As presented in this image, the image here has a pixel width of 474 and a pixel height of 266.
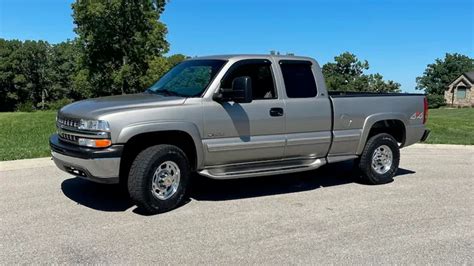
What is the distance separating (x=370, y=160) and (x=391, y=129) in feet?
2.82

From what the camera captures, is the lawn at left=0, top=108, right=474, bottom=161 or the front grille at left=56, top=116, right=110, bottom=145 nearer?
the front grille at left=56, top=116, right=110, bottom=145

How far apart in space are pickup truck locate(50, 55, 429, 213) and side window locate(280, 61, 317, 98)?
0.02 metres

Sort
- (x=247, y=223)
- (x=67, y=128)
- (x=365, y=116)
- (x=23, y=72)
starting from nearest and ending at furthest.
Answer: (x=247, y=223), (x=67, y=128), (x=365, y=116), (x=23, y=72)

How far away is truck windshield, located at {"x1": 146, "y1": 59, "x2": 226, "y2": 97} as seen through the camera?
641 centimetres

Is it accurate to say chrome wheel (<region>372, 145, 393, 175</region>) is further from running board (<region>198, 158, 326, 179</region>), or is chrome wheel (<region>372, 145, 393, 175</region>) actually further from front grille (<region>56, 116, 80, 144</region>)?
front grille (<region>56, 116, 80, 144</region>)

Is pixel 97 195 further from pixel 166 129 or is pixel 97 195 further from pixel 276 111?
pixel 276 111

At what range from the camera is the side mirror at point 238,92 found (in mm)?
6145

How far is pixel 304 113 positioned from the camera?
694 cm

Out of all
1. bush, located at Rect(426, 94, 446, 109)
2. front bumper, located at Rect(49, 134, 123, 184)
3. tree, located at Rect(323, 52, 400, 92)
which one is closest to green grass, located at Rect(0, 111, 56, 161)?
front bumper, located at Rect(49, 134, 123, 184)

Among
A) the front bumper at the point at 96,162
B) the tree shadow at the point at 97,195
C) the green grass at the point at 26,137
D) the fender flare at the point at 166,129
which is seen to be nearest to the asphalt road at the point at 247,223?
the tree shadow at the point at 97,195

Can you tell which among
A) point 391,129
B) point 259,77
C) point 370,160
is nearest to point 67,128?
point 259,77

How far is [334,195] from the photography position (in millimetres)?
7086

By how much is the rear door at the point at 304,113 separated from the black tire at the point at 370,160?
2.80 feet

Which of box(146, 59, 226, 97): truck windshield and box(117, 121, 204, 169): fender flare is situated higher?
box(146, 59, 226, 97): truck windshield
